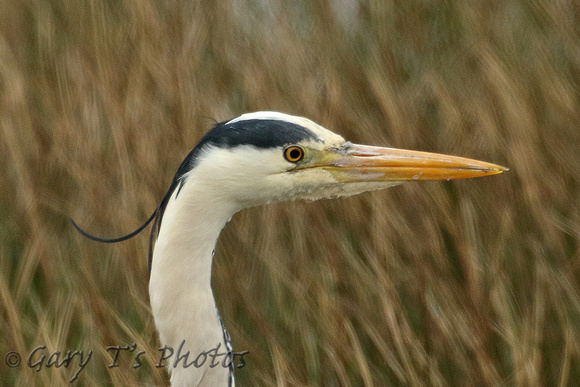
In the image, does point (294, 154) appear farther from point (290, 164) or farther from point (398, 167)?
point (398, 167)

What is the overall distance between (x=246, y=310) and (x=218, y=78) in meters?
0.93

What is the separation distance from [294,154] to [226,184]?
180 mm

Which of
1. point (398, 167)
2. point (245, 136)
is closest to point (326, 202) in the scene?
point (398, 167)

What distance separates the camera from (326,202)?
2.53m

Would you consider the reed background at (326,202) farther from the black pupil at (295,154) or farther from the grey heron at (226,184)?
the black pupil at (295,154)

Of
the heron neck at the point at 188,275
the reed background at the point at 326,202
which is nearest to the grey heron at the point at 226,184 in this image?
the heron neck at the point at 188,275

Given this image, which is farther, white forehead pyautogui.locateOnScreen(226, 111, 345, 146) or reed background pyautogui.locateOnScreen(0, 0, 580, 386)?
reed background pyautogui.locateOnScreen(0, 0, 580, 386)

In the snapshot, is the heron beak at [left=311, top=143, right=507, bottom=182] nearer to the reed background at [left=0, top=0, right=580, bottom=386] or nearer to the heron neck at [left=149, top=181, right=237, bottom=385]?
the heron neck at [left=149, top=181, right=237, bottom=385]

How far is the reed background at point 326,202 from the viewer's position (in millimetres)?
2211

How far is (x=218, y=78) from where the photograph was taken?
278cm

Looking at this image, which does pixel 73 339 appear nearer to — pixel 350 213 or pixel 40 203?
pixel 40 203

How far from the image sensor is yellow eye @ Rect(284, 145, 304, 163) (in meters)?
1.62

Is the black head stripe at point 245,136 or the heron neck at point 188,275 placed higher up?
the black head stripe at point 245,136

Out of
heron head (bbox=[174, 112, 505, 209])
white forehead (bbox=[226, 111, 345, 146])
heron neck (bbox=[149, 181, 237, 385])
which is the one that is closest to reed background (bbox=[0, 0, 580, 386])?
heron neck (bbox=[149, 181, 237, 385])
